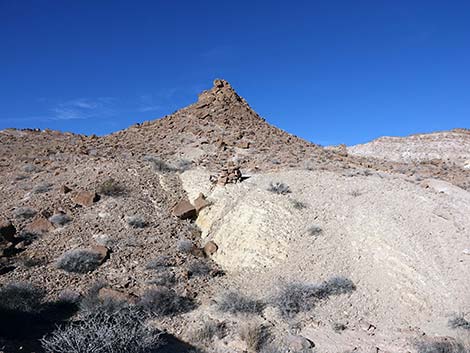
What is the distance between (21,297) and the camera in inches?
355

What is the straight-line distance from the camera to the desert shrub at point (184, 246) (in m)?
11.9

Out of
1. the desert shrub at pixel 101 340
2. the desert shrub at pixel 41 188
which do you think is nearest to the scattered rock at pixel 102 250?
the desert shrub at pixel 101 340


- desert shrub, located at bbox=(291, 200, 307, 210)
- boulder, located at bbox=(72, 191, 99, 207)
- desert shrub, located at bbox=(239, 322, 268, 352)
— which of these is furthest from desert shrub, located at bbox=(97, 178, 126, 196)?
desert shrub, located at bbox=(239, 322, 268, 352)

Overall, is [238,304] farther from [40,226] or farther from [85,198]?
[85,198]

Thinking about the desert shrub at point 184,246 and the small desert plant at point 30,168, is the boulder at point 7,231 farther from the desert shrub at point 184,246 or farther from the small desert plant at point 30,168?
the small desert plant at point 30,168

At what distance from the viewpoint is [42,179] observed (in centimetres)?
1619

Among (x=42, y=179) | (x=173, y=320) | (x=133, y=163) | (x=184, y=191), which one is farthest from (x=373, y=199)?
(x=42, y=179)

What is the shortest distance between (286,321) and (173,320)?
7.52ft

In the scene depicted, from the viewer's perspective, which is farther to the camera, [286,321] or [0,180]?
[0,180]

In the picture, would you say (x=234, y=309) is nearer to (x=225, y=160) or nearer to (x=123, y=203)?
(x=123, y=203)

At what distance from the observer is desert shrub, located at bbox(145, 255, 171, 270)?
10898 mm

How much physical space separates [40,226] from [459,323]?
422 inches

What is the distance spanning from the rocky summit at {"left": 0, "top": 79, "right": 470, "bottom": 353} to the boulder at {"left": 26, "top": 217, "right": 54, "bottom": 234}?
43mm

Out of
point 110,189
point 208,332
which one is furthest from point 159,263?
point 110,189
